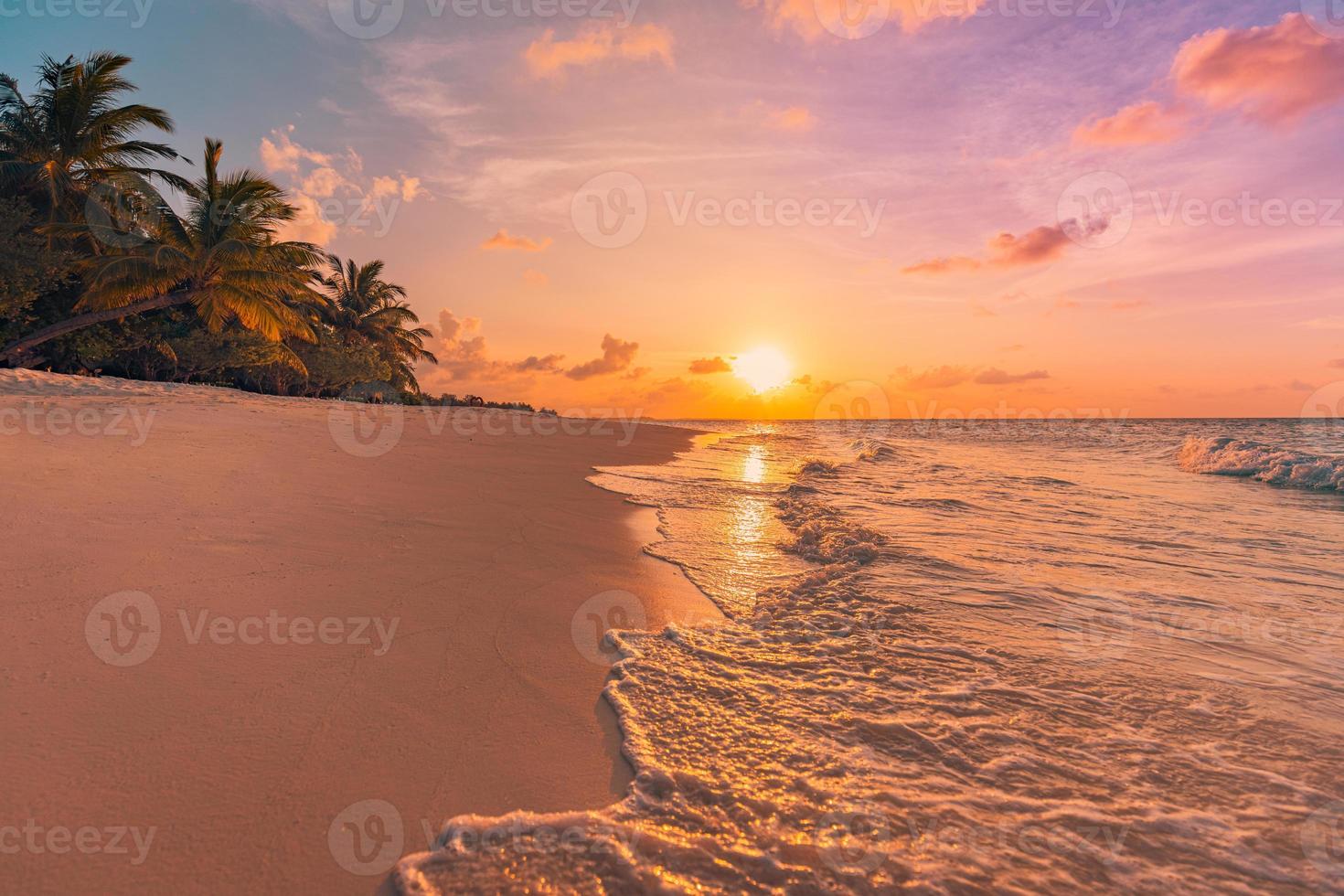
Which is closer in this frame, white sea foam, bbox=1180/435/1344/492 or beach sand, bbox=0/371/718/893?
beach sand, bbox=0/371/718/893

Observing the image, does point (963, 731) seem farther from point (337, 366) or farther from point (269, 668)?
point (337, 366)

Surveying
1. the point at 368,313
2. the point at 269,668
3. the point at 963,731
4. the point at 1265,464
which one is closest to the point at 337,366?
the point at 368,313

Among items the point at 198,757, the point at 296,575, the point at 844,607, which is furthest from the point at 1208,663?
the point at 296,575

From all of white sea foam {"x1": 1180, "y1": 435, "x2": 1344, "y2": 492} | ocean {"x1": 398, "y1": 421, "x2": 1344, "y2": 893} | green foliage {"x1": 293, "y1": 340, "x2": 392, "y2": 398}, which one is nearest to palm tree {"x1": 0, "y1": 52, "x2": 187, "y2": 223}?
green foliage {"x1": 293, "y1": 340, "x2": 392, "y2": 398}

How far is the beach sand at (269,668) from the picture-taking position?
6.55 feet

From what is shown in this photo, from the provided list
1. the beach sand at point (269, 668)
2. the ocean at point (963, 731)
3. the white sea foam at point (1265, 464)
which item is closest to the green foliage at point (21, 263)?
the beach sand at point (269, 668)

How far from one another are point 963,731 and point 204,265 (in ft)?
78.7

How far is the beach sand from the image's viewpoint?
1996mm

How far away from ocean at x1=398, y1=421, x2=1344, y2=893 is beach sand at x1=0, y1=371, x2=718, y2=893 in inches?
13.2

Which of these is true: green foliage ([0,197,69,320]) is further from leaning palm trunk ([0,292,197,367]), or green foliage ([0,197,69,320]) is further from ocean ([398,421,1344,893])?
ocean ([398,421,1344,893])

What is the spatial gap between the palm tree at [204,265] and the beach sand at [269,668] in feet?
44.5

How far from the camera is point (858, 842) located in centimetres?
217

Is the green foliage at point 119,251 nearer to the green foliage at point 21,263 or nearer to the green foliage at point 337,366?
the green foliage at point 21,263

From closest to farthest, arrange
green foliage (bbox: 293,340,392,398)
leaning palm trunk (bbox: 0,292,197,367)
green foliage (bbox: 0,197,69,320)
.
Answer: green foliage (bbox: 0,197,69,320)
leaning palm trunk (bbox: 0,292,197,367)
green foliage (bbox: 293,340,392,398)
